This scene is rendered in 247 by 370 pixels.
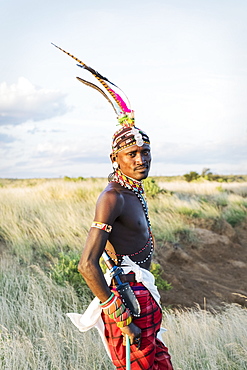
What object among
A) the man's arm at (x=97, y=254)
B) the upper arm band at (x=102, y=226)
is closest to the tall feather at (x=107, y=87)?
the man's arm at (x=97, y=254)

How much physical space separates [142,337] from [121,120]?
55.9 inches

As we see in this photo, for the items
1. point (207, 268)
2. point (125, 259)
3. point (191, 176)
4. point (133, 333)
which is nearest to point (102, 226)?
point (125, 259)

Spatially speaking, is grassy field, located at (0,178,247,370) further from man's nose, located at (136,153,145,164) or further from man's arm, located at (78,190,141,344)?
man's nose, located at (136,153,145,164)

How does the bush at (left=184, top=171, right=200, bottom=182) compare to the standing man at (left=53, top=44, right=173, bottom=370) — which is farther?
the bush at (left=184, top=171, right=200, bottom=182)

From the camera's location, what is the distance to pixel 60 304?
5.95 metres

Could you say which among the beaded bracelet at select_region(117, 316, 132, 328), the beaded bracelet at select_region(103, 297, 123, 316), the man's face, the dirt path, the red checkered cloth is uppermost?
the man's face

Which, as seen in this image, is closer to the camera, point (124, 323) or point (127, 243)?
point (124, 323)

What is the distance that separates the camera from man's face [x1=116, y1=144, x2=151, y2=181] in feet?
9.52

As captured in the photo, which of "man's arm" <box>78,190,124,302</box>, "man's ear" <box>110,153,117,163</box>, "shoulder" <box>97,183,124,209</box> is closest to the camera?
"man's arm" <box>78,190,124,302</box>

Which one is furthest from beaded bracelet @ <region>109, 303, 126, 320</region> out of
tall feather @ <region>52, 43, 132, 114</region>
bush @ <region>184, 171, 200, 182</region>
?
bush @ <region>184, 171, 200, 182</region>

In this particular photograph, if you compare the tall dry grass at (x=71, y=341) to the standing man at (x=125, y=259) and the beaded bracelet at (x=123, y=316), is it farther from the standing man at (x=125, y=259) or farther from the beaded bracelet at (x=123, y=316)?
the beaded bracelet at (x=123, y=316)

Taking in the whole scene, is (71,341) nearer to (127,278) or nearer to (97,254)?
(127,278)

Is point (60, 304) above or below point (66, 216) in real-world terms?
below

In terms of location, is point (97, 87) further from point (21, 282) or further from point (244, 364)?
point (21, 282)
